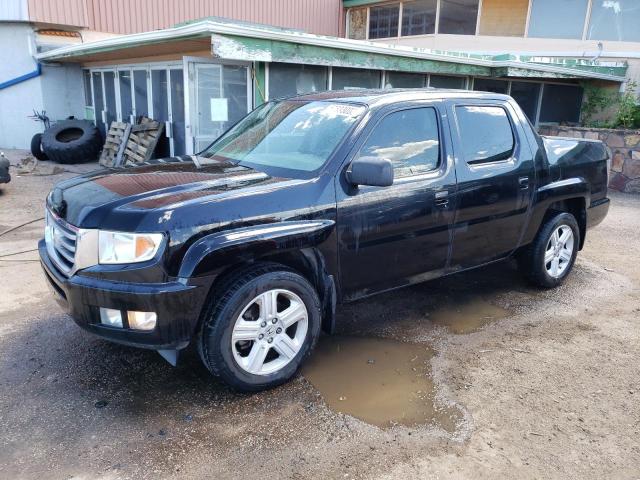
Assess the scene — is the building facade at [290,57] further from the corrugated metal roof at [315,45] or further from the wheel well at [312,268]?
the wheel well at [312,268]

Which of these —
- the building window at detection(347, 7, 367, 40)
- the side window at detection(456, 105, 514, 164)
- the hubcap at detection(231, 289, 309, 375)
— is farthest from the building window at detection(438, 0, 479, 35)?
the hubcap at detection(231, 289, 309, 375)

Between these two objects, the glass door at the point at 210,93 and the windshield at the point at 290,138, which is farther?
the glass door at the point at 210,93

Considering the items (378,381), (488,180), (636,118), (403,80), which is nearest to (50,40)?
(403,80)

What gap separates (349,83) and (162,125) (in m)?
4.13

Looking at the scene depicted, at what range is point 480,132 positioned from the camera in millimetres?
4359

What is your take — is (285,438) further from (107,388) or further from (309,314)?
(107,388)

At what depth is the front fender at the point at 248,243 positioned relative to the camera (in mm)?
2881

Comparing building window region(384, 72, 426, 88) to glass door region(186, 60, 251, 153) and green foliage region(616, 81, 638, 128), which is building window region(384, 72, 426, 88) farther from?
green foliage region(616, 81, 638, 128)

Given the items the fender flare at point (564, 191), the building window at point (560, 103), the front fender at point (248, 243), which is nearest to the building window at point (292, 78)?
the fender flare at point (564, 191)

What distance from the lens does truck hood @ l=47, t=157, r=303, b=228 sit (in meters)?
2.94

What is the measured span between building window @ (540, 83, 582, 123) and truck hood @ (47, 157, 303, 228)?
554 inches

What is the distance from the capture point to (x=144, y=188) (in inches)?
126

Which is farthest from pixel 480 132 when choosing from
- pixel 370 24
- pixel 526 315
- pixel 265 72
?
pixel 370 24

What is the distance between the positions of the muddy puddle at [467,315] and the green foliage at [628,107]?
1136 cm
